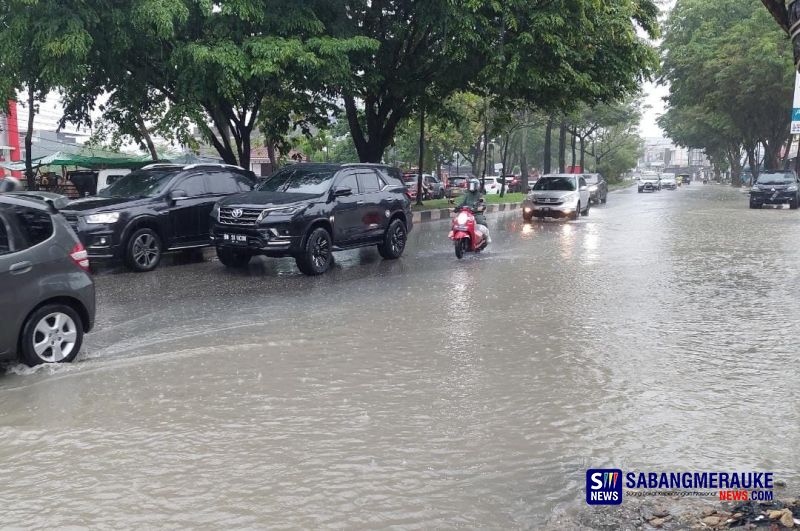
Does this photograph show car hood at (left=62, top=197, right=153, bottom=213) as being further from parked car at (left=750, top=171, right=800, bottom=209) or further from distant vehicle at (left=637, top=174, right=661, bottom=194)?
distant vehicle at (left=637, top=174, right=661, bottom=194)

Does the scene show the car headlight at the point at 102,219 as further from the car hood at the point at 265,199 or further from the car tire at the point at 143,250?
the car hood at the point at 265,199

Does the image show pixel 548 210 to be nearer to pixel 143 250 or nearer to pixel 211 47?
pixel 211 47

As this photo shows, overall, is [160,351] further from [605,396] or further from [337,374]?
[605,396]

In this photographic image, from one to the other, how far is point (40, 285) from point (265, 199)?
6.06 metres

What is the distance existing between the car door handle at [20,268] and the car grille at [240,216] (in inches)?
223

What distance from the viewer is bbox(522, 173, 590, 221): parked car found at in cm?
2488

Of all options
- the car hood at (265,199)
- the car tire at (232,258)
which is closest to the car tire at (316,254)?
the car hood at (265,199)

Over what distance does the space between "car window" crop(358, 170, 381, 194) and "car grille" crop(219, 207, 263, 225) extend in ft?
8.00

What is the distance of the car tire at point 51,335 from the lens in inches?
232

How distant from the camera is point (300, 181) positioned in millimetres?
12695

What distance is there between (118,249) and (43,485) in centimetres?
852

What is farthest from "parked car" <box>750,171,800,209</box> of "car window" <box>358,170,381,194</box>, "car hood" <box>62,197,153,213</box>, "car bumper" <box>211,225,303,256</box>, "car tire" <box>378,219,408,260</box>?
"car hood" <box>62,197,153,213</box>

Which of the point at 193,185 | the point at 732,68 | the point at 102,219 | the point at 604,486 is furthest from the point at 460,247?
the point at 732,68

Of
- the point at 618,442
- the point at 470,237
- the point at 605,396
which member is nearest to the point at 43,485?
the point at 618,442
